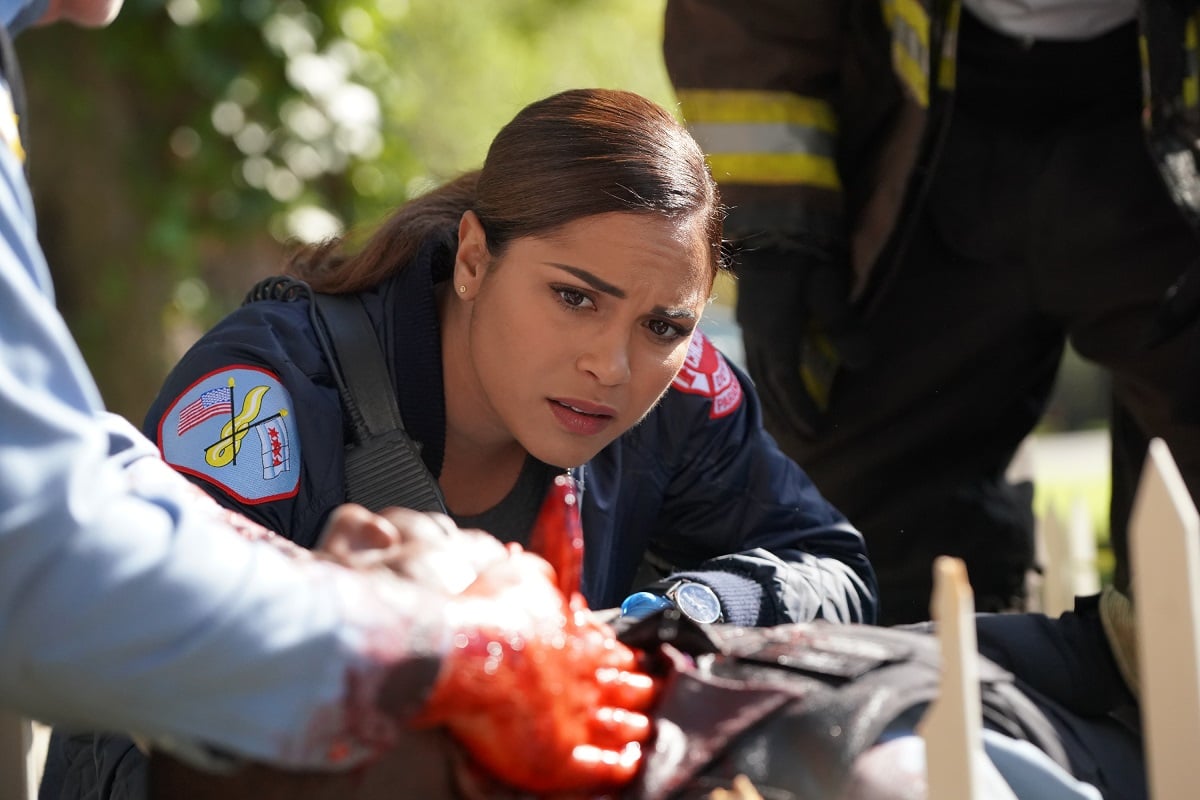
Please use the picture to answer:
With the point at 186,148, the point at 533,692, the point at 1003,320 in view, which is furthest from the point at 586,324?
the point at 186,148

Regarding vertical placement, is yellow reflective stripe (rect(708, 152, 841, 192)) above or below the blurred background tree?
below

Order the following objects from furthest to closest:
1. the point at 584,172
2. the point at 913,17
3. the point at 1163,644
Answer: the point at 913,17, the point at 584,172, the point at 1163,644

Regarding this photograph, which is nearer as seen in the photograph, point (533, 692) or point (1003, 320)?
point (533, 692)

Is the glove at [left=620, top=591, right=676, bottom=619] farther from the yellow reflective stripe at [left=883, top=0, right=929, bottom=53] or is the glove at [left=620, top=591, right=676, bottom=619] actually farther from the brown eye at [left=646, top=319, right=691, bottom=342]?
the yellow reflective stripe at [left=883, top=0, right=929, bottom=53]

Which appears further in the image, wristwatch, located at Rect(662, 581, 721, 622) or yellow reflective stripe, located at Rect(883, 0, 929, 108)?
yellow reflective stripe, located at Rect(883, 0, 929, 108)

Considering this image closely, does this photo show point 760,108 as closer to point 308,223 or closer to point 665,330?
point 665,330

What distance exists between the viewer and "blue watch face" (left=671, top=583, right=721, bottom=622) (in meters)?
1.96

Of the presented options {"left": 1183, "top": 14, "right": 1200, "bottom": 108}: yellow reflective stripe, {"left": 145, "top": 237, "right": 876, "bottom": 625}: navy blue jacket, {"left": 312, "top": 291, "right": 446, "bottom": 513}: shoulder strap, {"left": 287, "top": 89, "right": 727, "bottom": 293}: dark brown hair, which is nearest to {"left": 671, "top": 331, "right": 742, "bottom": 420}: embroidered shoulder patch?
{"left": 145, "top": 237, "right": 876, "bottom": 625}: navy blue jacket

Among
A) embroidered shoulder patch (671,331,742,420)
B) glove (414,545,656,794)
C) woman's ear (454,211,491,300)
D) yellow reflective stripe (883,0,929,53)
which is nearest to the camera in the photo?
glove (414,545,656,794)

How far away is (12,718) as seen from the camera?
5.80 feet

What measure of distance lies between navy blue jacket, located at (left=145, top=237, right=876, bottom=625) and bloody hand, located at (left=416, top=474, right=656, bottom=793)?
2.32ft

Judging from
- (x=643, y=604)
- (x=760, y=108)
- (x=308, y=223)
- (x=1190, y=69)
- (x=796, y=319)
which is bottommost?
(x=643, y=604)

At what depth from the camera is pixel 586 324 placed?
201 cm

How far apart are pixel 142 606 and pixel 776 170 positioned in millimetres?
1999
